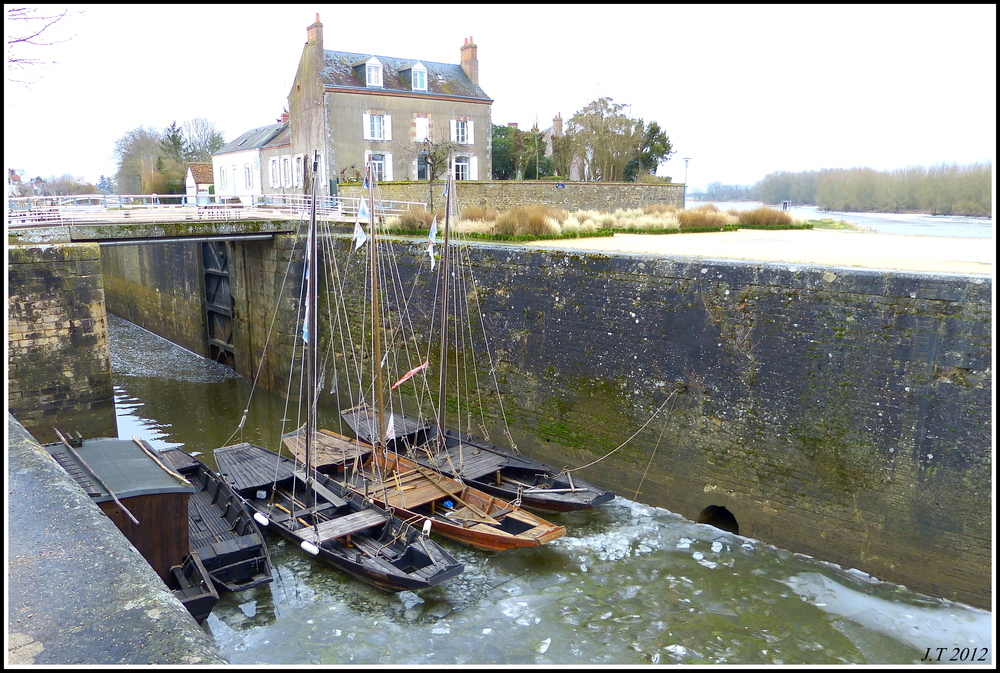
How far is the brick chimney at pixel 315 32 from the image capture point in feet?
92.9

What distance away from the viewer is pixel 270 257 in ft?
63.5

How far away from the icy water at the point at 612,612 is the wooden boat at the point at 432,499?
48 cm

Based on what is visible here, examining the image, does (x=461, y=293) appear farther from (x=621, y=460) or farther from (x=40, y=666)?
(x=40, y=666)

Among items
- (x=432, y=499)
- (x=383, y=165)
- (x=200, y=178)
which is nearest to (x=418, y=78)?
(x=383, y=165)

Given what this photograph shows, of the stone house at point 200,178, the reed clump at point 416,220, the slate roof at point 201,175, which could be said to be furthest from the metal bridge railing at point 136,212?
the slate roof at point 201,175

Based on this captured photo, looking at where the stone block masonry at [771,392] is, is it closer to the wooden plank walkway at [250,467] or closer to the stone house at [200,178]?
the wooden plank walkway at [250,467]

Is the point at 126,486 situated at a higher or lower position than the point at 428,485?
higher

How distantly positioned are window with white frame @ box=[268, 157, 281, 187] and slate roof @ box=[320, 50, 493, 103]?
→ 20.3ft

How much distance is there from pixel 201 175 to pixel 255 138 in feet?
28.2

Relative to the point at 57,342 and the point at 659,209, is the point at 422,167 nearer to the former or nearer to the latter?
the point at 659,209

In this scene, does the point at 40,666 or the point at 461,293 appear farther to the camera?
the point at 461,293

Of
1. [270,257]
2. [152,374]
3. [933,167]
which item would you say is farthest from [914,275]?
[152,374]

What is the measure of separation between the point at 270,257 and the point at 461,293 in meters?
7.18

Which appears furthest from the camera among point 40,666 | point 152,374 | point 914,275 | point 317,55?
point 317,55
